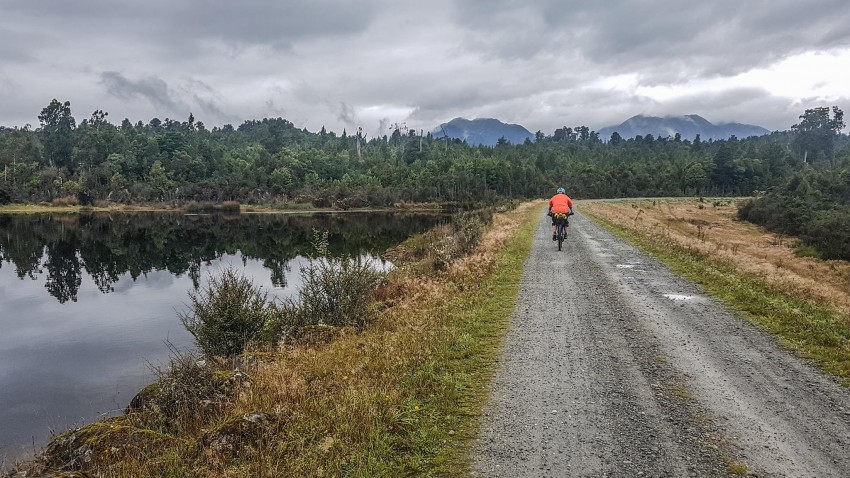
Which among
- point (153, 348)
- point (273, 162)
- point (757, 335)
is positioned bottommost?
point (153, 348)

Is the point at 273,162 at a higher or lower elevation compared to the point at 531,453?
higher

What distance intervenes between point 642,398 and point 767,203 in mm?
71917

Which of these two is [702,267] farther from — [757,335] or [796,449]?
[796,449]

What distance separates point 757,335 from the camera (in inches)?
398

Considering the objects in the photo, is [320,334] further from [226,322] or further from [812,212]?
[812,212]

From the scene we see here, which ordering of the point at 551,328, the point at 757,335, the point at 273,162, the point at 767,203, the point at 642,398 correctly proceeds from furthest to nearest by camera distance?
1. the point at 273,162
2. the point at 767,203
3. the point at 551,328
4. the point at 757,335
5. the point at 642,398

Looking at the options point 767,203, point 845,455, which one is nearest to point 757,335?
point 845,455

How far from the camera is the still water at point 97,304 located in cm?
1324

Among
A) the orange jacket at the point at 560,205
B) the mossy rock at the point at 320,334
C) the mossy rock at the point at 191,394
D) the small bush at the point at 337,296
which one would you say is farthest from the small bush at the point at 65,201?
the mossy rock at the point at 191,394

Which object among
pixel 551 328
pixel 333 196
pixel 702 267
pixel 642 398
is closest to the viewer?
pixel 642 398

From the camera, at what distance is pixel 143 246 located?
164 feet

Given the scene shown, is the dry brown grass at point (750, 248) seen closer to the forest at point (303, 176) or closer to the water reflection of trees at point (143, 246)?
the water reflection of trees at point (143, 246)

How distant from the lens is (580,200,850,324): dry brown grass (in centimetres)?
1573

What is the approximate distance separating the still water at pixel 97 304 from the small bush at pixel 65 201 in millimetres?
59377
